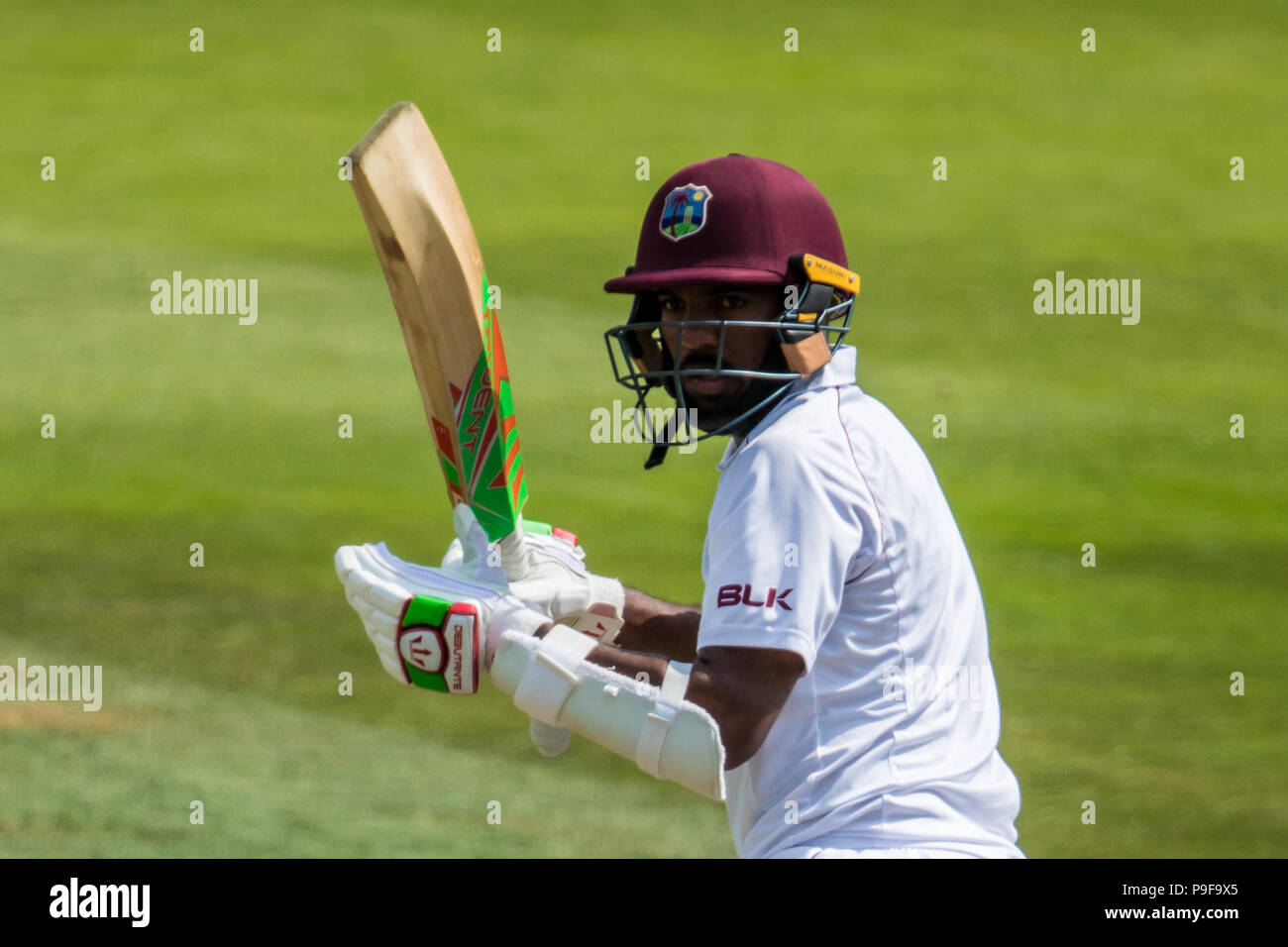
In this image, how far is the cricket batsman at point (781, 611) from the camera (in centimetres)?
301

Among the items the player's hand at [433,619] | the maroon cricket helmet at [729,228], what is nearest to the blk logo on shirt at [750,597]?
the player's hand at [433,619]

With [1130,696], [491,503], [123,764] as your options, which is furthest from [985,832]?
[1130,696]

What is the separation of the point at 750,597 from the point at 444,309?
106 cm

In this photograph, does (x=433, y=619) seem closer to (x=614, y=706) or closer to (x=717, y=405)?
(x=614, y=706)

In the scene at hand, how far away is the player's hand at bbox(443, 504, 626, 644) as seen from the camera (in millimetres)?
3646

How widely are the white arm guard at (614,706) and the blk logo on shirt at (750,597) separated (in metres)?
0.18

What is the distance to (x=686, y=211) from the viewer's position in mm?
3424

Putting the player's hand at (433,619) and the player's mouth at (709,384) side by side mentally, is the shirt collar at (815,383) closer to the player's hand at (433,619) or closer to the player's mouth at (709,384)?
the player's mouth at (709,384)

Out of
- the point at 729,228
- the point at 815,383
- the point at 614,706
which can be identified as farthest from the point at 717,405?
the point at 614,706

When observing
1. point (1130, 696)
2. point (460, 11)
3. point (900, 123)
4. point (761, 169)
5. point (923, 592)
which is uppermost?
point (460, 11)

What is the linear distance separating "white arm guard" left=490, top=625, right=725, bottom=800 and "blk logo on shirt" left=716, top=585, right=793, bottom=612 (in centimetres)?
18

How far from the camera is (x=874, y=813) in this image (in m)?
3.07

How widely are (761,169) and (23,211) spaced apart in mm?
12344

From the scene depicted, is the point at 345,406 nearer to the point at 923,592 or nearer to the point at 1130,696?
the point at 1130,696
